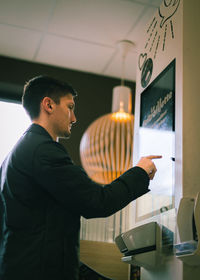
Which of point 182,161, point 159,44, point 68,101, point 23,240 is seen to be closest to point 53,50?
point 159,44

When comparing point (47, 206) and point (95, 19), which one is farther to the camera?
point (95, 19)

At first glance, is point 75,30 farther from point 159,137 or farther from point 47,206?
point 47,206

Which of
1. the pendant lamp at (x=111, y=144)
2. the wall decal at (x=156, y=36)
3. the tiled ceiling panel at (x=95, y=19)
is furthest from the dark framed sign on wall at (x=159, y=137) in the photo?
the tiled ceiling panel at (x=95, y=19)

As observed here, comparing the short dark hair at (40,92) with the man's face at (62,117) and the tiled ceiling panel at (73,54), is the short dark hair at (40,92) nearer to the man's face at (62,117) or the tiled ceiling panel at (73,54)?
the man's face at (62,117)

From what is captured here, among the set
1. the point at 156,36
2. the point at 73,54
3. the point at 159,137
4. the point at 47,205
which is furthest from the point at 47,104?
the point at 73,54

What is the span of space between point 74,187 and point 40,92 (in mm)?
535

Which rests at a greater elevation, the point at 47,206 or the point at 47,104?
the point at 47,104

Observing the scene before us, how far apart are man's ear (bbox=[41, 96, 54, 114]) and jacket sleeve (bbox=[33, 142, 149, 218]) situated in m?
0.26

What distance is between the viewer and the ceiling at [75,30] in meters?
2.66

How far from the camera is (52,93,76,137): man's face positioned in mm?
1542

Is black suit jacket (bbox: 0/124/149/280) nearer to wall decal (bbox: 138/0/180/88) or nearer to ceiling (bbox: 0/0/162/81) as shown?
wall decal (bbox: 138/0/180/88)

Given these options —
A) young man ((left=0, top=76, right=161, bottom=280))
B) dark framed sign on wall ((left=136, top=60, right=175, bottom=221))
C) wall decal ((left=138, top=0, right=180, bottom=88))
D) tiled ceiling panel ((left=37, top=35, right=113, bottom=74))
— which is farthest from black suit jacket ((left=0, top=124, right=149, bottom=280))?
tiled ceiling panel ((left=37, top=35, right=113, bottom=74))

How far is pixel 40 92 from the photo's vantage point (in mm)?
1623

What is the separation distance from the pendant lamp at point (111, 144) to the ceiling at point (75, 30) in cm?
44
